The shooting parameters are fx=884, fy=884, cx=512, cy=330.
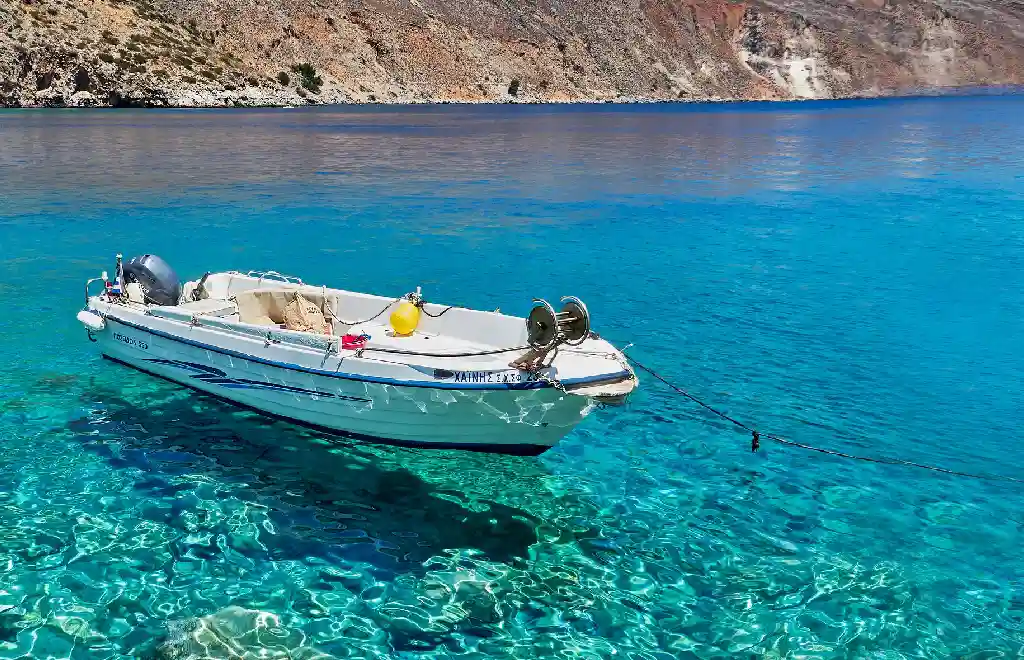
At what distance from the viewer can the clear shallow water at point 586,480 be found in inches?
415

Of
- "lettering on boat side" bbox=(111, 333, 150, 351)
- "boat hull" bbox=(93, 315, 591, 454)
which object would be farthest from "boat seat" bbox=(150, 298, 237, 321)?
"lettering on boat side" bbox=(111, 333, 150, 351)

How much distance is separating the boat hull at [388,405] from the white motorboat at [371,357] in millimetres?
22

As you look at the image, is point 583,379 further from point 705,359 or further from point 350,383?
point 705,359

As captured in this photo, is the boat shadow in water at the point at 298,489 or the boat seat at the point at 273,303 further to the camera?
the boat seat at the point at 273,303

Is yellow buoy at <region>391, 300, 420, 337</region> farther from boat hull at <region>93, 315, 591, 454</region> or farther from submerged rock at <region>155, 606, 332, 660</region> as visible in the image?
submerged rock at <region>155, 606, 332, 660</region>

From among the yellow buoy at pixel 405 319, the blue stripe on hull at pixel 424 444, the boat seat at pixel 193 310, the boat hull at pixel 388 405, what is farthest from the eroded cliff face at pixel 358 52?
the blue stripe on hull at pixel 424 444

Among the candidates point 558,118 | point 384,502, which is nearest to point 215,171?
point 384,502

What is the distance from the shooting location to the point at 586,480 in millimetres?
13945

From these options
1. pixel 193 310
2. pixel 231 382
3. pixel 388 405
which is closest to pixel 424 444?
pixel 388 405

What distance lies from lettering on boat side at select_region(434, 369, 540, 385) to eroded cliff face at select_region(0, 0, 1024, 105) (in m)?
111

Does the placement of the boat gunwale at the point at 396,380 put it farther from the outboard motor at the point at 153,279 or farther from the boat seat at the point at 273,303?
the outboard motor at the point at 153,279

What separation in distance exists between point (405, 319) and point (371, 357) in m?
2.12

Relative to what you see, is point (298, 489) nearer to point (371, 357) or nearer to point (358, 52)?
point (371, 357)

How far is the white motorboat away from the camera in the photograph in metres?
13.0
